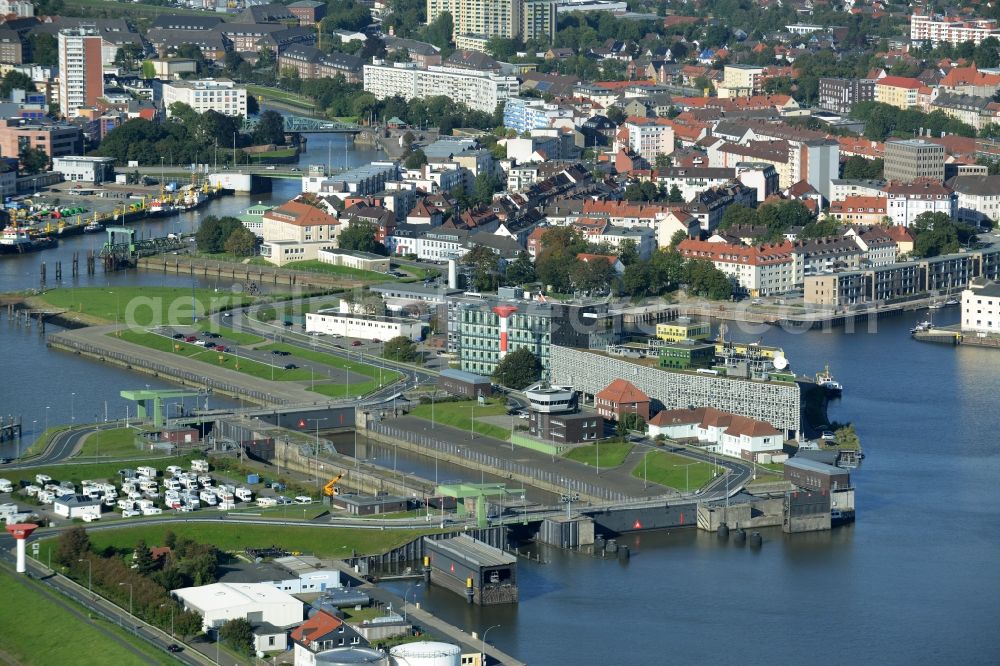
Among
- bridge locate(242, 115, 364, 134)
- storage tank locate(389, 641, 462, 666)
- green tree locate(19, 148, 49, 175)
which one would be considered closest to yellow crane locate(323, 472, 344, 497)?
storage tank locate(389, 641, 462, 666)

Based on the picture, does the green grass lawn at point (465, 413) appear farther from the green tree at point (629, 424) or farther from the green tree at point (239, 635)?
the green tree at point (239, 635)

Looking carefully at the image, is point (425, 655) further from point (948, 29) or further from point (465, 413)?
point (948, 29)

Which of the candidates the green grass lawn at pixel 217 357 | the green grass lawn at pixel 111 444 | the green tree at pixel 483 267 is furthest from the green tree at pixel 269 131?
the green grass lawn at pixel 111 444

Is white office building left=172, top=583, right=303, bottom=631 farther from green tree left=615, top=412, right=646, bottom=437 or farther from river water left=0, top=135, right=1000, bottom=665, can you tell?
green tree left=615, top=412, right=646, bottom=437

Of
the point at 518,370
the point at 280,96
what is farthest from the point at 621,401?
the point at 280,96

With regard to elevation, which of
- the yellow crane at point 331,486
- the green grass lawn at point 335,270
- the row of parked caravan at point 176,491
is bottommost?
the yellow crane at point 331,486
